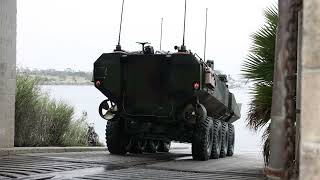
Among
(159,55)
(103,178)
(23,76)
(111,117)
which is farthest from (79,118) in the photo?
(103,178)

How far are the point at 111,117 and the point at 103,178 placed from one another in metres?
5.12

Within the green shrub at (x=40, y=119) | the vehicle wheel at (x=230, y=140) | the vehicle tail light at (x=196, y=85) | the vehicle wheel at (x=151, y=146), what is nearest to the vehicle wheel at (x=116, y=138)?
the green shrub at (x=40, y=119)

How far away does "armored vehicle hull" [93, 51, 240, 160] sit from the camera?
38.9ft

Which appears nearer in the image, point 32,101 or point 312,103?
point 312,103

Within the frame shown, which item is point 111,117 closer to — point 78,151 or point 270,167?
point 78,151

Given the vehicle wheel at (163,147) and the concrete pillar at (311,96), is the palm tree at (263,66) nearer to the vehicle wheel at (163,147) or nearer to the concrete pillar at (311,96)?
the concrete pillar at (311,96)

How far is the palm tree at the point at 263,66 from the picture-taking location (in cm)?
830

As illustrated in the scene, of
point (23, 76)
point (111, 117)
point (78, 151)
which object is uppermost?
point (23, 76)

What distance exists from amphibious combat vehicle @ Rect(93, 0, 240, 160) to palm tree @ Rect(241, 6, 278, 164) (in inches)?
123

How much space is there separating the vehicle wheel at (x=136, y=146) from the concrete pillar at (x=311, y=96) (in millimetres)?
12194

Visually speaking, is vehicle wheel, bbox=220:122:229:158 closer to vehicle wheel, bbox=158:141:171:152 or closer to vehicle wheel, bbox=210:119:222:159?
vehicle wheel, bbox=210:119:222:159

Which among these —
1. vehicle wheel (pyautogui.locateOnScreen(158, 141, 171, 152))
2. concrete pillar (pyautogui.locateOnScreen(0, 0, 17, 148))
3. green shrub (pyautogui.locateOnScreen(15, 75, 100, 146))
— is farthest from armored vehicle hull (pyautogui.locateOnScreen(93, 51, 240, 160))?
vehicle wheel (pyautogui.locateOnScreen(158, 141, 171, 152))

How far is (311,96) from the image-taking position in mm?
1713

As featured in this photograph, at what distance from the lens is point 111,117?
1273cm
